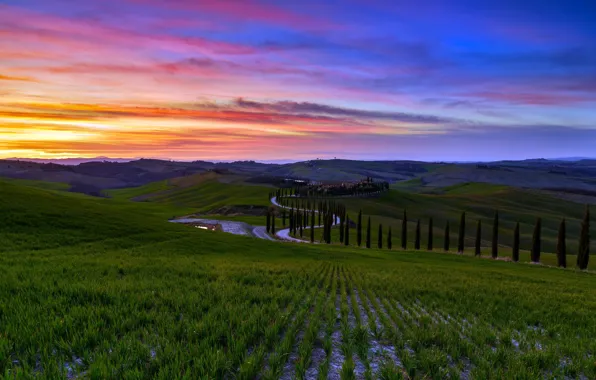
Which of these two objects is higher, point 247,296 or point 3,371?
point 3,371

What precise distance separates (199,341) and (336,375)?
12.8ft

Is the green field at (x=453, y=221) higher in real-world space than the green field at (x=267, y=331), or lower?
lower

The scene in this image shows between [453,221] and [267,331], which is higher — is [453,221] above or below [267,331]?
below

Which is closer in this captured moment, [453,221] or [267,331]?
[267,331]

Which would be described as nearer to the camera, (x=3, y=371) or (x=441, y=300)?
(x=3, y=371)

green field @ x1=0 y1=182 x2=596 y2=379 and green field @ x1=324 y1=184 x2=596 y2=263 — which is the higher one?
green field @ x1=0 y1=182 x2=596 y2=379

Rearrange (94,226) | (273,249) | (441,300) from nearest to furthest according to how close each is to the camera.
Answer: (441,300), (94,226), (273,249)

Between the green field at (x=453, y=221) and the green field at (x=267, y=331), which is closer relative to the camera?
the green field at (x=267, y=331)

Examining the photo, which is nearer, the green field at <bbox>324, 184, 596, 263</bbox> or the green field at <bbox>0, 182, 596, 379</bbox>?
the green field at <bbox>0, 182, 596, 379</bbox>

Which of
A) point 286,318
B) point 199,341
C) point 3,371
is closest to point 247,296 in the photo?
point 286,318

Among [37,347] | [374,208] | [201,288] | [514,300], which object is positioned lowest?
[374,208]

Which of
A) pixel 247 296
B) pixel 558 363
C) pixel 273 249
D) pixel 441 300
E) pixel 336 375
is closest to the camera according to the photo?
pixel 336 375

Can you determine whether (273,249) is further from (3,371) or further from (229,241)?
(3,371)

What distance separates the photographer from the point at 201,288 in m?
16.3
